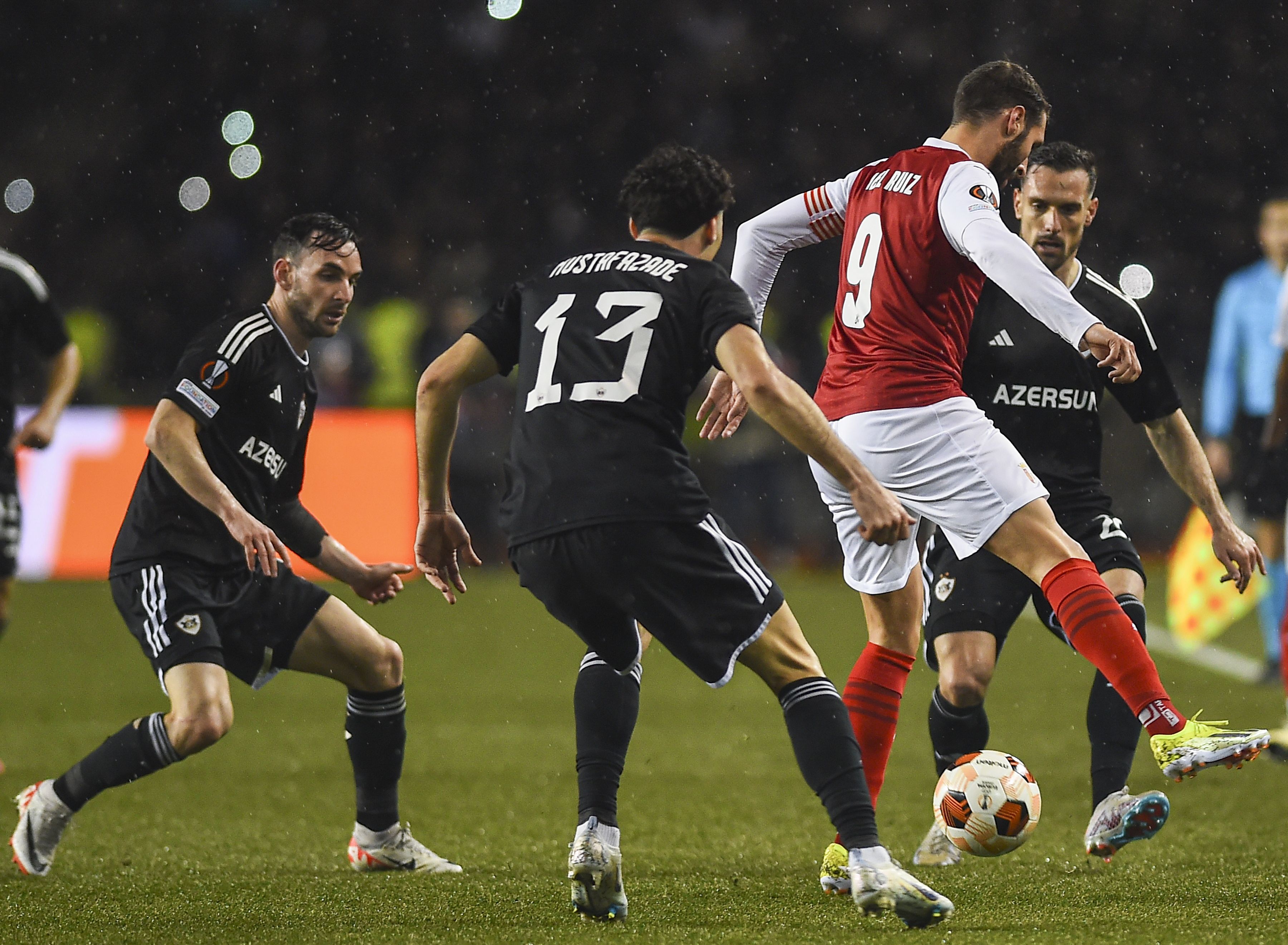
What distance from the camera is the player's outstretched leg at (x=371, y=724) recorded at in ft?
14.2

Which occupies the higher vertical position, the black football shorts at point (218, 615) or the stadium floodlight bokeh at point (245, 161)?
the stadium floodlight bokeh at point (245, 161)

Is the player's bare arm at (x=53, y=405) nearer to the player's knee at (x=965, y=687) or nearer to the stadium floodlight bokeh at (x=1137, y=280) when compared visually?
the player's knee at (x=965, y=687)

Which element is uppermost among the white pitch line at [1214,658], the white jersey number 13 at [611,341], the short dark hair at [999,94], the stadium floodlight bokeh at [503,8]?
the stadium floodlight bokeh at [503,8]

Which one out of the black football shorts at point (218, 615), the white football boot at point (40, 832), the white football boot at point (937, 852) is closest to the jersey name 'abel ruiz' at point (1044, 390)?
the white football boot at point (937, 852)

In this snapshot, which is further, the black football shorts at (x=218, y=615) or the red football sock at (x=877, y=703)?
the red football sock at (x=877, y=703)

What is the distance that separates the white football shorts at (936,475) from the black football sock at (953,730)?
556 millimetres

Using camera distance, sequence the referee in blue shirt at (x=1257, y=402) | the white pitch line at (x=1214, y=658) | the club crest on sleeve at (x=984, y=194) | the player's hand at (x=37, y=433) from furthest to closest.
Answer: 1. the white pitch line at (x=1214, y=658)
2. the referee in blue shirt at (x=1257, y=402)
3. the player's hand at (x=37, y=433)
4. the club crest on sleeve at (x=984, y=194)

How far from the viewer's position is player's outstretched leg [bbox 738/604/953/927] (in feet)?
10.6

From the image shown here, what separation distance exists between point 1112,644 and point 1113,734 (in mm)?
669

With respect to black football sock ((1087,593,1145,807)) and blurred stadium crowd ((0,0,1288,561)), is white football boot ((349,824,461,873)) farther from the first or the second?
blurred stadium crowd ((0,0,1288,561))

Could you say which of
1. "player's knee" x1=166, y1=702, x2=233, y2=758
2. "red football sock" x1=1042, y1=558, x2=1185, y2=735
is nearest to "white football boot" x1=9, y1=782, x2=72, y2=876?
"player's knee" x1=166, y1=702, x2=233, y2=758

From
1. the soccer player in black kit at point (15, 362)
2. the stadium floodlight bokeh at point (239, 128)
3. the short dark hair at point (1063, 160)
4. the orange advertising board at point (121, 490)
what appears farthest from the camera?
the stadium floodlight bokeh at point (239, 128)

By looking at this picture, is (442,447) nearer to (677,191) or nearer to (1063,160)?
(677,191)

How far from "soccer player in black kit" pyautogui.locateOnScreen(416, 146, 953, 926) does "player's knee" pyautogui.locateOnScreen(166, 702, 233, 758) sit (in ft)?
3.07
